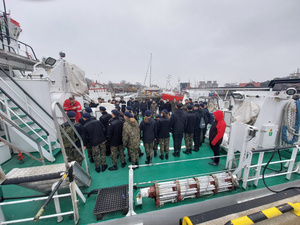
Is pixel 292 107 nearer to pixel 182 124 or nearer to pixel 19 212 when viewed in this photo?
pixel 182 124

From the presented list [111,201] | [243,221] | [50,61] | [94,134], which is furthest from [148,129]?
[50,61]

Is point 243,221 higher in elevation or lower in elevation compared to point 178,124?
lower

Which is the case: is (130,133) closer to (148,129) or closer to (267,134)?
(148,129)

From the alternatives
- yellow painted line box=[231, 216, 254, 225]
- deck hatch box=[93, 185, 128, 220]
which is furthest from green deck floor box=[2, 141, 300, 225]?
yellow painted line box=[231, 216, 254, 225]

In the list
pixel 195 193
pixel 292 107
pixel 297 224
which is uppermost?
pixel 292 107

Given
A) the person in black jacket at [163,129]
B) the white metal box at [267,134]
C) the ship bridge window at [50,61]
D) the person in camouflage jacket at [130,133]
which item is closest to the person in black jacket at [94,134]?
the person in camouflage jacket at [130,133]

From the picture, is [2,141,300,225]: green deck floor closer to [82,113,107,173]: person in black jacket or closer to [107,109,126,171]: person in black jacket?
[107,109,126,171]: person in black jacket

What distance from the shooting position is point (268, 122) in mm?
4402

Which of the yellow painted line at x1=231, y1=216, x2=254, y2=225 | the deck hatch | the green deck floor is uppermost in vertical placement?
the yellow painted line at x1=231, y1=216, x2=254, y2=225

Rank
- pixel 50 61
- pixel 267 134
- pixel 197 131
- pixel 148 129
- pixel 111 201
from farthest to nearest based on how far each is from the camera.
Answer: pixel 50 61 → pixel 197 131 → pixel 267 134 → pixel 148 129 → pixel 111 201

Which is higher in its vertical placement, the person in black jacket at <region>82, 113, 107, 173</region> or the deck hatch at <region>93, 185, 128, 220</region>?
the person in black jacket at <region>82, 113, 107, 173</region>

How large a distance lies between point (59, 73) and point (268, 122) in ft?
28.5

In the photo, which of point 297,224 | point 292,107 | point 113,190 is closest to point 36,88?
point 113,190

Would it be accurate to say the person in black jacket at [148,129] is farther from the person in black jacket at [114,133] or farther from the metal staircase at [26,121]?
the metal staircase at [26,121]
